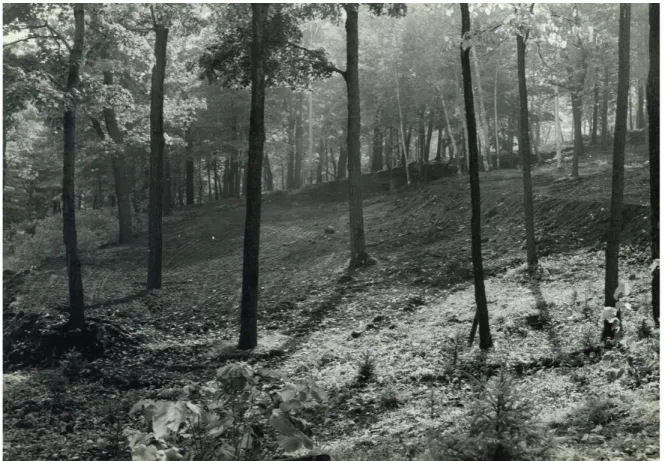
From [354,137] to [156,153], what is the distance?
5.98m

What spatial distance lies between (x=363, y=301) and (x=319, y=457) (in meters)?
9.98

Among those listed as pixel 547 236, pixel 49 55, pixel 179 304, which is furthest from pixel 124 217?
pixel 547 236

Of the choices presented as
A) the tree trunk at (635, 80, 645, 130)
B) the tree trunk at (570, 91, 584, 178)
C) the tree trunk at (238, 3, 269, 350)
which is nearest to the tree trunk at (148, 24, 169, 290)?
the tree trunk at (238, 3, 269, 350)

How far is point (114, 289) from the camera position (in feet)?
57.8

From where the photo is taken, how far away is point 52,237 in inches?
961

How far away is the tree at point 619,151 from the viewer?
31.3ft

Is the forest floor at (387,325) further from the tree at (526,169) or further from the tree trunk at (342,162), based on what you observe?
the tree trunk at (342,162)

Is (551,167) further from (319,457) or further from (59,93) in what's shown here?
(319,457)

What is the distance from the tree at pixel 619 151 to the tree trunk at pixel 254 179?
21.2 ft

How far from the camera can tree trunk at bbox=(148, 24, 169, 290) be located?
17328 millimetres

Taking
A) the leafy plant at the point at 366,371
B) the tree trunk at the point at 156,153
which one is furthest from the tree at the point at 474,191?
the tree trunk at the point at 156,153

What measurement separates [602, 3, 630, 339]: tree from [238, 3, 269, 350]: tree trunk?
21.2ft

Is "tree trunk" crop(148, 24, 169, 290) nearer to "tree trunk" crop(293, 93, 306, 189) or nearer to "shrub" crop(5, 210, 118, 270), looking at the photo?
"shrub" crop(5, 210, 118, 270)

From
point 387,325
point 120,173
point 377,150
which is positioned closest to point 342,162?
point 377,150
